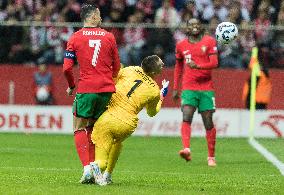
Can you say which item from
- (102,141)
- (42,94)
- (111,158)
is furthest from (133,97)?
(42,94)

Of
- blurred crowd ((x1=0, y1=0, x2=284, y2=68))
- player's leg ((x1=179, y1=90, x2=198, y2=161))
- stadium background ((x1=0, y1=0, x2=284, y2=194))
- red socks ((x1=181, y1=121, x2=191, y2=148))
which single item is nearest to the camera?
red socks ((x1=181, y1=121, x2=191, y2=148))

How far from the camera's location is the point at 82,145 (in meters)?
12.4

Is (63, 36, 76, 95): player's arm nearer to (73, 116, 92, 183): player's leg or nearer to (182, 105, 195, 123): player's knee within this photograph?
(73, 116, 92, 183): player's leg

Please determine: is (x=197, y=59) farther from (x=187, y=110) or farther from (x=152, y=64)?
(x=152, y=64)

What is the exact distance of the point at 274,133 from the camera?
2481 cm

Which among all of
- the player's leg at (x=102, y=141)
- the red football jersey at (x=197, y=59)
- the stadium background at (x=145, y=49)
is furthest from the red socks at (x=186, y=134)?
the stadium background at (x=145, y=49)

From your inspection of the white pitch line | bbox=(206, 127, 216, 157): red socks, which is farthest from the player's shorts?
bbox=(206, 127, 216, 157): red socks

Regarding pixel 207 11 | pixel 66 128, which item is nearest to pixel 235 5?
pixel 207 11

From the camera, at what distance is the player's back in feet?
40.1

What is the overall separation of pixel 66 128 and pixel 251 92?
458 cm

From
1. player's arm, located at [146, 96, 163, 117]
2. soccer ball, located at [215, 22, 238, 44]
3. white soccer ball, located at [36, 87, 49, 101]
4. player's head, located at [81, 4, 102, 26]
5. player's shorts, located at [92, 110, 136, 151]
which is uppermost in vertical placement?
player's head, located at [81, 4, 102, 26]

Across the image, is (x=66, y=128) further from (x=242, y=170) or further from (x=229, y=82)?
(x=242, y=170)

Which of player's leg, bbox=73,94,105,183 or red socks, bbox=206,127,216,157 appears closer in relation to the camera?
player's leg, bbox=73,94,105,183

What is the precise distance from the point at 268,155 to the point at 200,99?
7.56 ft
